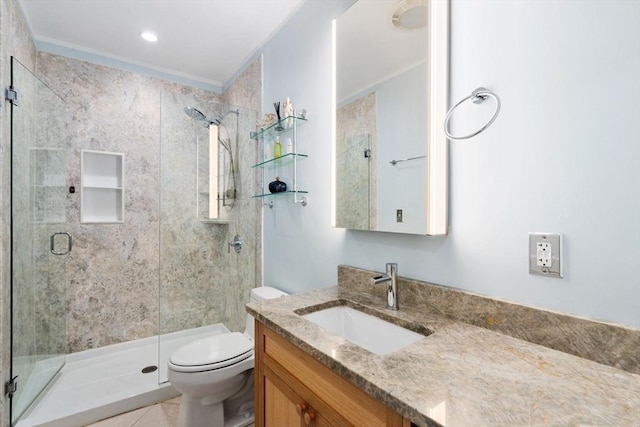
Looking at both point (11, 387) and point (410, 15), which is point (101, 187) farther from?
point (410, 15)

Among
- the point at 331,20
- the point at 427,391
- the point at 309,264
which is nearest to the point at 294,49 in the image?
the point at 331,20

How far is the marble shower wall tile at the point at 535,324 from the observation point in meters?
0.71

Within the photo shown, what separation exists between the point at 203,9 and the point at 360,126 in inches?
57.6

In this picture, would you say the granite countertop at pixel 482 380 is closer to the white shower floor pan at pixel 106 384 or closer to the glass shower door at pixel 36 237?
the white shower floor pan at pixel 106 384

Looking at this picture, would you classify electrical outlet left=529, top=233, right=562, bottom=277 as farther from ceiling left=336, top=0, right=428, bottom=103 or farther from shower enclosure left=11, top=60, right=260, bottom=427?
shower enclosure left=11, top=60, right=260, bottom=427

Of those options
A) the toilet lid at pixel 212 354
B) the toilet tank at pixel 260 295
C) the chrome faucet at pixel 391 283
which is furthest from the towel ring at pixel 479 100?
the toilet lid at pixel 212 354

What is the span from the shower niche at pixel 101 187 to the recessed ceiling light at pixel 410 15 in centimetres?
262

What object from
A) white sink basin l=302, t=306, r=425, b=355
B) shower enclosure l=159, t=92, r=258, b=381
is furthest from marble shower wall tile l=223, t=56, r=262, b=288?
white sink basin l=302, t=306, r=425, b=355

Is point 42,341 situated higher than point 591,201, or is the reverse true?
point 591,201

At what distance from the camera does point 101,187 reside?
2.63 meters

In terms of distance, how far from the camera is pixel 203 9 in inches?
77.5

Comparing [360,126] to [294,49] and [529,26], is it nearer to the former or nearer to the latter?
[529,26]

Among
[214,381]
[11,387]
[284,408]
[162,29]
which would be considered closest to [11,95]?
[162,29]

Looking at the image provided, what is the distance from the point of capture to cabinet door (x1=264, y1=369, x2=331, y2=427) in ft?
2.86
